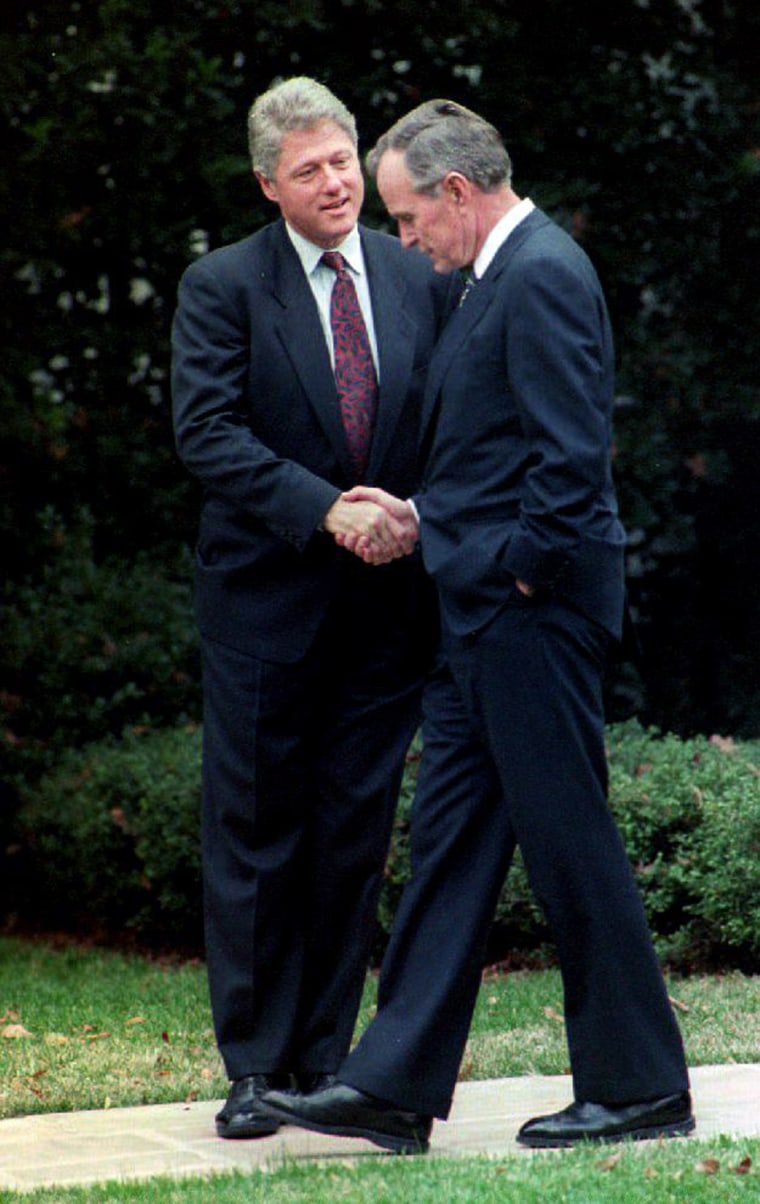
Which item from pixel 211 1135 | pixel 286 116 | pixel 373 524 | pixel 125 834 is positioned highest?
pixel 286 116

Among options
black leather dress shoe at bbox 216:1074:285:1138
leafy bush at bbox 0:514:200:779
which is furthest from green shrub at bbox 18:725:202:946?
black leather dress shoe at bbox 216:1074:285:1138

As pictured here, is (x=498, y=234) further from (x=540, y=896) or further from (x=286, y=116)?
(x=540, y=896)

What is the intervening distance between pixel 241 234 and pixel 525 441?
5.47 meters

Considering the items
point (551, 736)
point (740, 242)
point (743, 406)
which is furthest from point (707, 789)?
point (740, 242)

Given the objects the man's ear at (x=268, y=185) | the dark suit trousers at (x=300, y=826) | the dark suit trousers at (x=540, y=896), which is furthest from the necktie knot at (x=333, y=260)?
the dark suit trousers at (x=540, y=896)

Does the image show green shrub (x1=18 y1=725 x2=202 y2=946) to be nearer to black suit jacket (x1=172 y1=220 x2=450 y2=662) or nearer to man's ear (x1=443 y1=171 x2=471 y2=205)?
black suit jacket (x1=172 y1=220 x2=450 y2=662)

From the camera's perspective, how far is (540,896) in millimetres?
4113

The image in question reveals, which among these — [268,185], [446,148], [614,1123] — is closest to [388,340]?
[268,185]

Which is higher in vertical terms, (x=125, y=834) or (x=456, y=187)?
(x=456, y=187)

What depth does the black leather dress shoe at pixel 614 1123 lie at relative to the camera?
4.10 metres

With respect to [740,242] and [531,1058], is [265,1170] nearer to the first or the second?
[531,1058]

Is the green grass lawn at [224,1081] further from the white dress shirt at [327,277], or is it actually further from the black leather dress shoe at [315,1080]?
the white dress shirt at [327,277]

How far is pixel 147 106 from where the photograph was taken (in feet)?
30.0

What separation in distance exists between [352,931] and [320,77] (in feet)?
19.6
